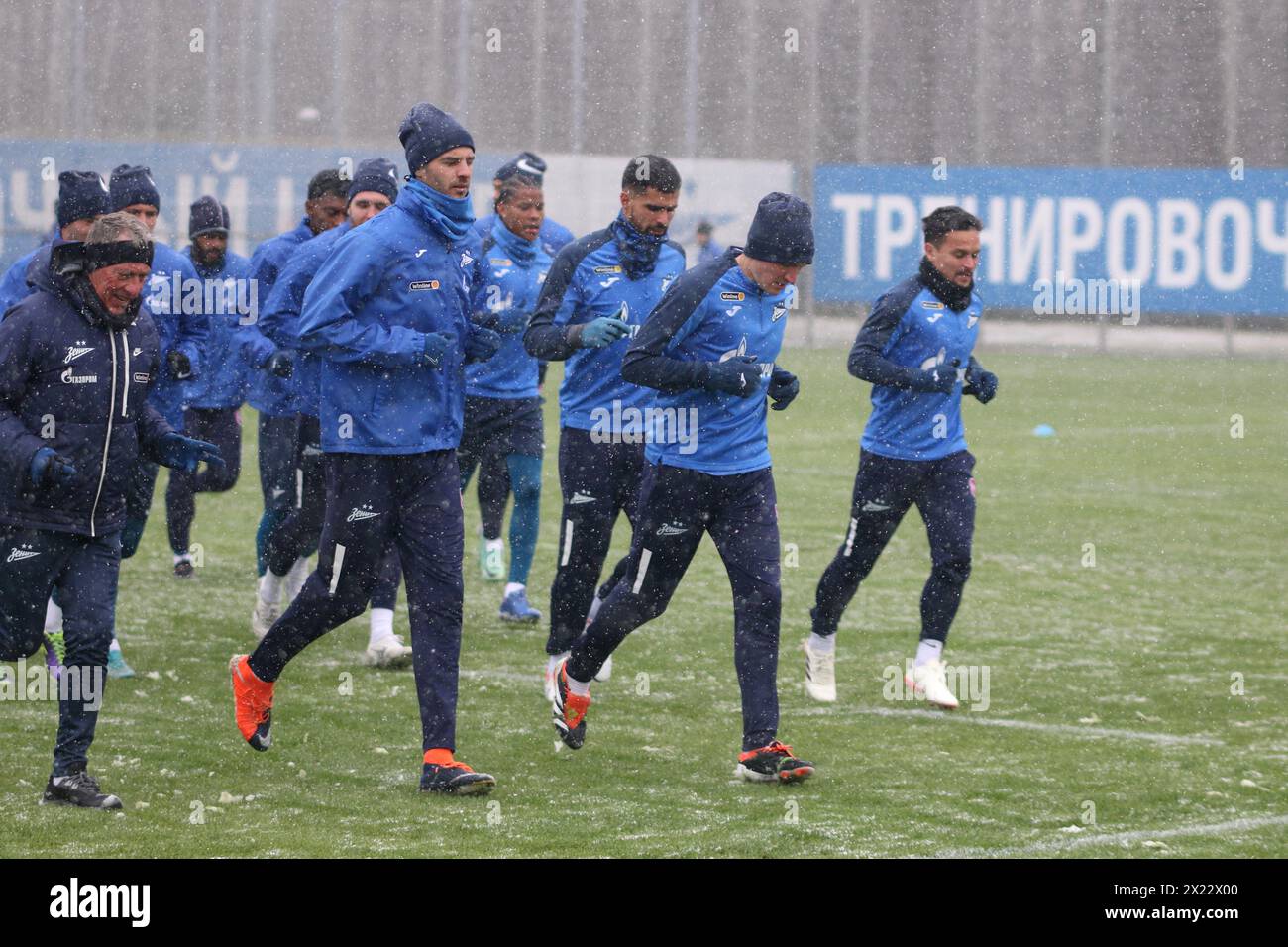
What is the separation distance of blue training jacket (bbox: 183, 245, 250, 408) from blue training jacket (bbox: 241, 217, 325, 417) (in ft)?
0.70

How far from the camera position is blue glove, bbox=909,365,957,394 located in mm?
8219

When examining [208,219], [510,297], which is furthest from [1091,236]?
[208,219]

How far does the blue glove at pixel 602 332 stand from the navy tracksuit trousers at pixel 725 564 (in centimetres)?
53

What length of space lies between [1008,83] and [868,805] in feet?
100

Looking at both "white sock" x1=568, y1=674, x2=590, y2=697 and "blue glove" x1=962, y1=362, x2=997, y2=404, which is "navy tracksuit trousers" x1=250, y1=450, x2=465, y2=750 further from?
"blue glove" x1=962, y1=362, x2=997, y2=404

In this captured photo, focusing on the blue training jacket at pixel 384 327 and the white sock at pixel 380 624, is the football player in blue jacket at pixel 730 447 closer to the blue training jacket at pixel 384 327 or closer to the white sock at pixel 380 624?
the blue training jacket at pixel 384 327

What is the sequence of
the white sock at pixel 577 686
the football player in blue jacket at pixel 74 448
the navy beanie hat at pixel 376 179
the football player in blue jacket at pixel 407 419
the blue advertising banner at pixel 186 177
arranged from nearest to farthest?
the football player in blue jacket at pixel 74 448, the football player in blue jacket at pixel 407 419, the white sock at pixel 577 686, the navy beanie hat at pixel 376 179, the blue advertising banner at pixel 186 177

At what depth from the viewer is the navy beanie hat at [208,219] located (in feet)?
34.2

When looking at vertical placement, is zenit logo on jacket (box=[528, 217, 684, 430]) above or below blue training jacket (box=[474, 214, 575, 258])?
below

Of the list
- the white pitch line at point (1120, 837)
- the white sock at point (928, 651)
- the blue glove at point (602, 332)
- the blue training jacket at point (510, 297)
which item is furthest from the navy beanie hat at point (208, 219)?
the white pitch line at point (1120, 837)

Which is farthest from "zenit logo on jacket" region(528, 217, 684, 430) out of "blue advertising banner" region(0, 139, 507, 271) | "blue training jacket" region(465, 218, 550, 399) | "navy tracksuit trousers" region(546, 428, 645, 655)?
"blue advertising banner" region(0, 139, 507, 271)

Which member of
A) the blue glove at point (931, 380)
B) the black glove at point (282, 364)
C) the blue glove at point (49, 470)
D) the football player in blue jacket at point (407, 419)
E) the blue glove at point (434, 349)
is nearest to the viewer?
the blue glove at point (49, 470)

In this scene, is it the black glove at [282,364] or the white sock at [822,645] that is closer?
the white sock at [822,645]
